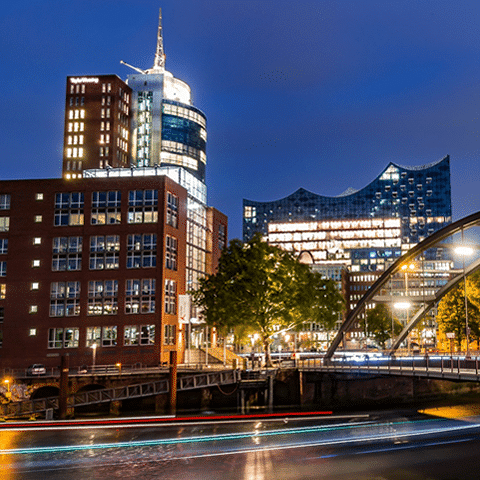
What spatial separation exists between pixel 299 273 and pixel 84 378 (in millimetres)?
23551

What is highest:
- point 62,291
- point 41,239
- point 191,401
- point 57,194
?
point 57,194

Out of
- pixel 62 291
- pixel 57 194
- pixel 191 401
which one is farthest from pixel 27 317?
pixel 191 401

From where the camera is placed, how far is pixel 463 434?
34.8 meters

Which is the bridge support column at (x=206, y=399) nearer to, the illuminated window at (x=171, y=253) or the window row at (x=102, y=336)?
the window row at (x=102, y=336)

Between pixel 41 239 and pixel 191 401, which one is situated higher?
pixel 41 239

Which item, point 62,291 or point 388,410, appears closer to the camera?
point 388,410

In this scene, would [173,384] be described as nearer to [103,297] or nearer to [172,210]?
[103,297]

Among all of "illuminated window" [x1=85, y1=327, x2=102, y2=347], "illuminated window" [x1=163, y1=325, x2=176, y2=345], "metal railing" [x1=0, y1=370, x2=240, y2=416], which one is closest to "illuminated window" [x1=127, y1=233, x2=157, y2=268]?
"illuminated window" [x1=163, y1=325, x2=176, y2=345]

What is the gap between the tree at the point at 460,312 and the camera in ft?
239

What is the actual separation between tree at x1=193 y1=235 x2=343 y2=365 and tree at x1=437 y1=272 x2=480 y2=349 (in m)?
17.5

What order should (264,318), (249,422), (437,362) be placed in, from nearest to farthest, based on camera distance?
(249,422) → (437,362) → (264,318)

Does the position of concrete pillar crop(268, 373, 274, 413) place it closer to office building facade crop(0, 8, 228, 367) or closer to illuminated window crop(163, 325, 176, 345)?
office building facade crop(0, 8, 228, 367)

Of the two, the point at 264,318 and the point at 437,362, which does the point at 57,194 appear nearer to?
the point at 264,318

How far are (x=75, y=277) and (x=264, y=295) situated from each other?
2517 cm
